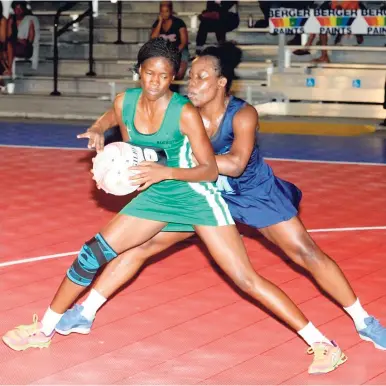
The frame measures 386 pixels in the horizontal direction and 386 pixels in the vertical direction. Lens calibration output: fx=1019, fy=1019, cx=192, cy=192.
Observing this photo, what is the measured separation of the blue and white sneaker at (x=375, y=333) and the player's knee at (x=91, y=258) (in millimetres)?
1467

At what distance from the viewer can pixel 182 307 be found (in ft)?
21.1

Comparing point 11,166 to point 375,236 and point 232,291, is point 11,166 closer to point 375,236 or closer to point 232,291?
point 375,236

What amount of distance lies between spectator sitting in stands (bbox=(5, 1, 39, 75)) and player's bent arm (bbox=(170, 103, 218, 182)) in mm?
14338

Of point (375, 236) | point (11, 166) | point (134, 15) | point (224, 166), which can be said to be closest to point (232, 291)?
point (224, 166)

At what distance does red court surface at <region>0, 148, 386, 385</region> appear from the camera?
206 inches

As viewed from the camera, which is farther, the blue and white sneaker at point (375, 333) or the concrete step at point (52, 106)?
the concrete step at point (52, 106)

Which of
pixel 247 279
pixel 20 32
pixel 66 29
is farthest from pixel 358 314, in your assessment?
pixel 20 32

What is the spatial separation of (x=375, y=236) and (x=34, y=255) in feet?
9.40

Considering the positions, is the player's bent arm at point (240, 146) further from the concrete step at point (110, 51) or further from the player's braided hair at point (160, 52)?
the concrete step at point (110, 51)

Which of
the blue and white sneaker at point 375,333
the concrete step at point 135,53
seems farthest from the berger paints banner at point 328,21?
the blue and white sneaker at point 375,333

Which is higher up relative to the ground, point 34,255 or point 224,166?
point 224,166

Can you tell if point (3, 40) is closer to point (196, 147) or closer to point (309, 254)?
point (309, 254)

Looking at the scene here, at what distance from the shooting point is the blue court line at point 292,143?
1326cm

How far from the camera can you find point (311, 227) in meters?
8.97
